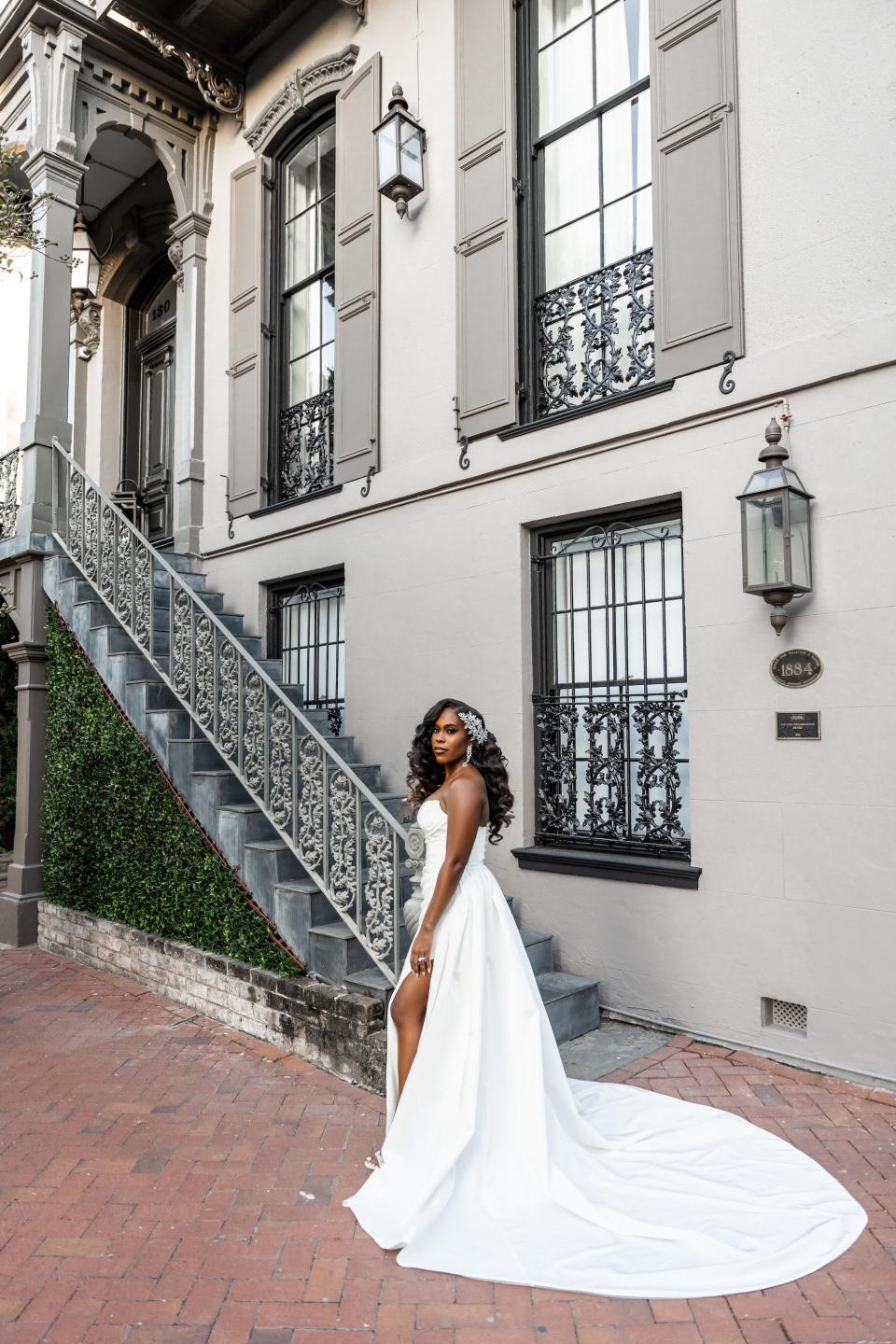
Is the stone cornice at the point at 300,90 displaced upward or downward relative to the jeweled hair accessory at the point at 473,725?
upward

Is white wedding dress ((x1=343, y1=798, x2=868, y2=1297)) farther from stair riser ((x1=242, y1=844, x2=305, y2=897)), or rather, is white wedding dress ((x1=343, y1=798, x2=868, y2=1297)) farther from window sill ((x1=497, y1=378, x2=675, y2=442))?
window sill ((x1=497, y1=378, x2=675, y2=442))

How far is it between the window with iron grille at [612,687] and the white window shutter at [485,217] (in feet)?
3.81

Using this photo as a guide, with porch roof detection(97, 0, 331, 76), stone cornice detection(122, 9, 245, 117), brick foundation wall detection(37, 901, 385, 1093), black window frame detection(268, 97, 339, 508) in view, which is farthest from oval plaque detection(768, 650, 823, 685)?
stone cornice detection(122, 9, 245, 117)

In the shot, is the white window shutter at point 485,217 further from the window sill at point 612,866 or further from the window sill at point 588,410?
the window sill at point 612,866

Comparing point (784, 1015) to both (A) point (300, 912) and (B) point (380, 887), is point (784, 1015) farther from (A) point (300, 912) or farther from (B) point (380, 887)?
(A) point (300, 912)

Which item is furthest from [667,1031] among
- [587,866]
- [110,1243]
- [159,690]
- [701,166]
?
[701,166]

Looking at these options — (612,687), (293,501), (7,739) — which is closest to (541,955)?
(612,687)

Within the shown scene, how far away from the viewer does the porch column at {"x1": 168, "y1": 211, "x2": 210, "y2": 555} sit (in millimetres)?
9281

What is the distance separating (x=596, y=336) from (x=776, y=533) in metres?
2.07

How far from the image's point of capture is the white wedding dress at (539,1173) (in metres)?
3.04

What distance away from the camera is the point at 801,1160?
3715 mm

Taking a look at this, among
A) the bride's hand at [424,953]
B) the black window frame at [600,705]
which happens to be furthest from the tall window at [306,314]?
the bride's hand at [424,953]

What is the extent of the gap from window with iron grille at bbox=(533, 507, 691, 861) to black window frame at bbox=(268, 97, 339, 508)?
3.35 meters

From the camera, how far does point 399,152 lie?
6.88 m
